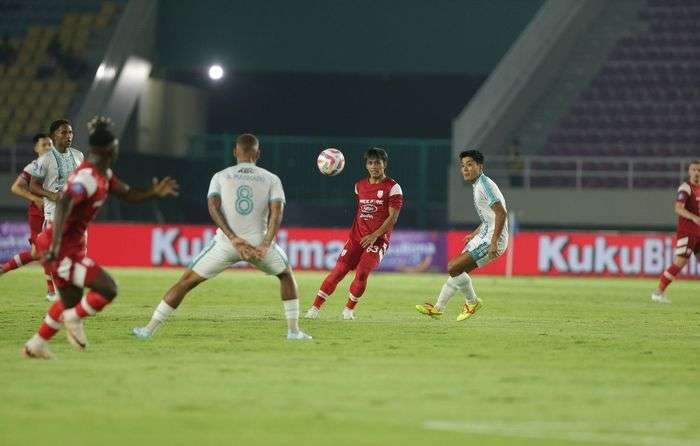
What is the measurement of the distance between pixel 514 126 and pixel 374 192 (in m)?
23.5

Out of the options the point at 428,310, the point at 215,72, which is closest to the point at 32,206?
the point at 428,310

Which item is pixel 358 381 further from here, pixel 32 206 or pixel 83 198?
pixel 32 206

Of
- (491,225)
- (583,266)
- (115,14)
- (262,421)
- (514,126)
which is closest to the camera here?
(262,421)

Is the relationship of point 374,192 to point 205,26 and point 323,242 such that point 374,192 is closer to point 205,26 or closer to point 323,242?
point 323,242

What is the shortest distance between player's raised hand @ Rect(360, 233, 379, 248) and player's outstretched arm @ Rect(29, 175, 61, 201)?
3.92 metres

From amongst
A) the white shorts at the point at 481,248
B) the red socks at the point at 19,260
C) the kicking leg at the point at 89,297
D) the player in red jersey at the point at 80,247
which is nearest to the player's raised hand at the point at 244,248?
the player in red jersey at the point at 80,247

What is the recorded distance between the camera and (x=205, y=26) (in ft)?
151

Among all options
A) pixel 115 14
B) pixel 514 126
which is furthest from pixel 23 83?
pixel 514 126

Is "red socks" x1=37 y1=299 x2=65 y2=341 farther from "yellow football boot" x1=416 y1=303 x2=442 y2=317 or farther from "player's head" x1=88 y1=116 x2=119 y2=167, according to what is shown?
"yellow football boot" x1=416 y1=303 x2=442 y2=317

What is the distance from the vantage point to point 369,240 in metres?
18.6

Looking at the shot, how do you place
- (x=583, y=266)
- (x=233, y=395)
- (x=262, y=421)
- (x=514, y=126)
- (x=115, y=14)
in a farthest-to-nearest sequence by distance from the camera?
(x=115, y=14) → (x=514, y=126) → (x=583, y=266) → (x=233, y=395) → (x=262, y=421)

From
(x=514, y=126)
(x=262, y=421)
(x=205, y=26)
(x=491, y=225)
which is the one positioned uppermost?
(x=205, y=26)

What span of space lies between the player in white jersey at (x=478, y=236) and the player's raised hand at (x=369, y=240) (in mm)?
995

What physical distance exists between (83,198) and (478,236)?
7119 millimetres
